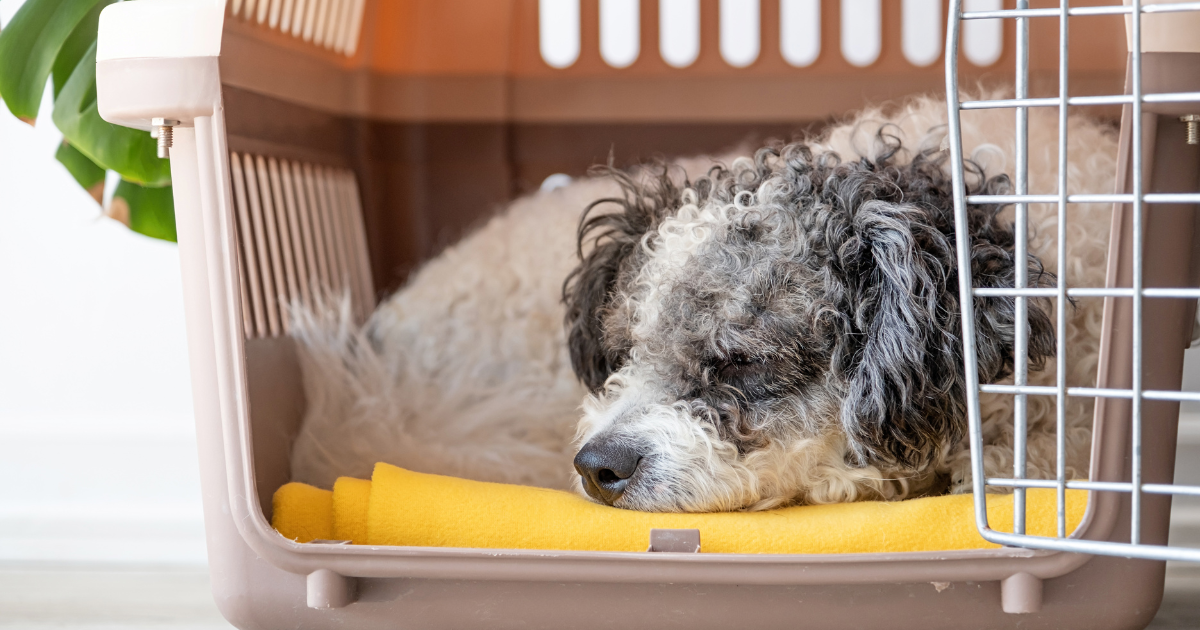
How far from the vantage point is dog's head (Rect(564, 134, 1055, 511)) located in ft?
3.15

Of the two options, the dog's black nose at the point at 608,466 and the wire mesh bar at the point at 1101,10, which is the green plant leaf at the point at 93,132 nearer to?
the dog's black nose at the point at 608,466

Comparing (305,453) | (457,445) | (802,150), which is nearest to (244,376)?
(305,453)

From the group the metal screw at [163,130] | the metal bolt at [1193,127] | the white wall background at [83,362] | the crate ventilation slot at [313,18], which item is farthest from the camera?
the white wall background at [83,362]

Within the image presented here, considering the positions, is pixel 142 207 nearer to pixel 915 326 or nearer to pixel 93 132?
pixel 93 132

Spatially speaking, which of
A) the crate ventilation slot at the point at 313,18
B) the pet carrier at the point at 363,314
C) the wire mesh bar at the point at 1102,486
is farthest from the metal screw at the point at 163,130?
the wire mesh bar at the point at 1102,486

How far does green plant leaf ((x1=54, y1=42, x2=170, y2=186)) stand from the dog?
13.7 inches

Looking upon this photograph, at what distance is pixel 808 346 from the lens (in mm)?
1014

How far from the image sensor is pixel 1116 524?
841mm

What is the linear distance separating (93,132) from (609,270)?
772 millimetres

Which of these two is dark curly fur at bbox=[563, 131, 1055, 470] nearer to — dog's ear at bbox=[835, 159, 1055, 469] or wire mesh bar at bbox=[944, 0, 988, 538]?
dog's ear at bbox=[835, 159, 1055, 469]

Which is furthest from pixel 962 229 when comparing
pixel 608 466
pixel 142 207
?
pixel 142 207

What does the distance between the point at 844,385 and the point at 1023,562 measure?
254mm

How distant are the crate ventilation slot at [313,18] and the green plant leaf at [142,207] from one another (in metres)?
0.38

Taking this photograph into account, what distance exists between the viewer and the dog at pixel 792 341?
3.18ft
